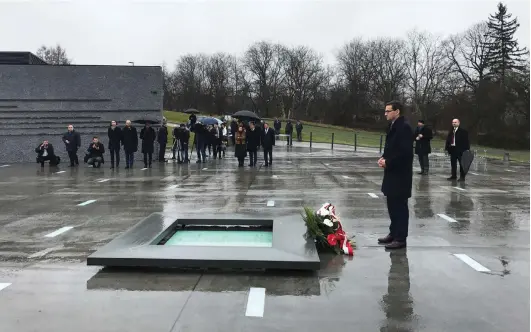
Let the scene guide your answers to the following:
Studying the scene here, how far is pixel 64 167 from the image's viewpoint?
20750 mm

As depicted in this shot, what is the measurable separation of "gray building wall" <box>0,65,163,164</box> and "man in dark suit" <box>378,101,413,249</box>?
1920cm

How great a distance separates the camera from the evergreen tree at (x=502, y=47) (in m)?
64.4

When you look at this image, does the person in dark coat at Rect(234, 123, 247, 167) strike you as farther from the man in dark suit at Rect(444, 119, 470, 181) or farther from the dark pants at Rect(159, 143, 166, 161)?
the man in dark suit at Rect(444, 119, 470, 181)

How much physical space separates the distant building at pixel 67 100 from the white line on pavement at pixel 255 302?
67.7ft

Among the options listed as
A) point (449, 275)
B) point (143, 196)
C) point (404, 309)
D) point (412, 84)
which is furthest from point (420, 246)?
point (412, 84)

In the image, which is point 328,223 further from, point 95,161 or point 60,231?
point 95,161

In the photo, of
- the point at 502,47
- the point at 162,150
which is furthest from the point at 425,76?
the point at 162,150

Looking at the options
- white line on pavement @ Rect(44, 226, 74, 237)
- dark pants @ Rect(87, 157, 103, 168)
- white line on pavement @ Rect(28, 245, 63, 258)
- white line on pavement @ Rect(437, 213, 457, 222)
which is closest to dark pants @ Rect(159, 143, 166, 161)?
dark pants @ Rect(87, 157, 103, 168)

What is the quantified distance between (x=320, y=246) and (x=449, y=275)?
1.62 metres

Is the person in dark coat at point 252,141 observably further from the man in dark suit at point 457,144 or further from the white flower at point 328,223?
the white flower at point 328,223

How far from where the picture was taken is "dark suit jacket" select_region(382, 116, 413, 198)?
21.9 ft

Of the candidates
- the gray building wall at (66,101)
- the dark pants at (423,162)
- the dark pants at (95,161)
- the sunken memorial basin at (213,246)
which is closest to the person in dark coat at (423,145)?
the dark pants at (423,162)

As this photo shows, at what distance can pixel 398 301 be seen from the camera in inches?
191

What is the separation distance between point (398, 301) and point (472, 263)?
1801 mm
